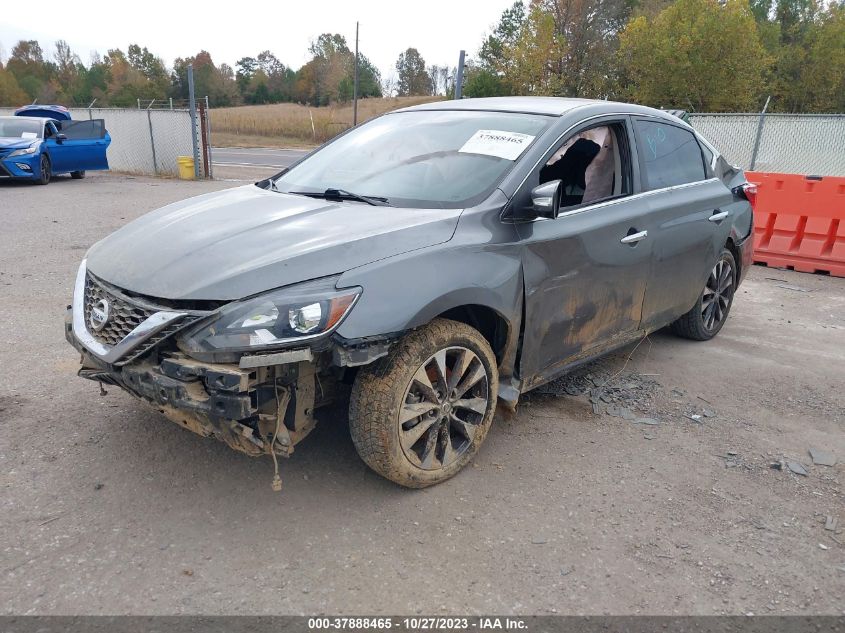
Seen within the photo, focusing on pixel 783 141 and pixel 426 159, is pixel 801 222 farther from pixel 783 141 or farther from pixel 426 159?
pixel 783 141

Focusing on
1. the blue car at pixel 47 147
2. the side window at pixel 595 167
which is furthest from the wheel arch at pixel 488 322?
the blue car at pixel 47 147

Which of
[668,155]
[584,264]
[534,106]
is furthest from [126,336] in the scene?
[668,155]

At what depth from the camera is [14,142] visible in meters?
14.3

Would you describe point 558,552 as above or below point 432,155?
below

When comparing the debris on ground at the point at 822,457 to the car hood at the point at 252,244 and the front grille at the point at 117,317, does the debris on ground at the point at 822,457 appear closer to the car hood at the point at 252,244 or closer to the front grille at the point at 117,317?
the car hood at the point at 252,244

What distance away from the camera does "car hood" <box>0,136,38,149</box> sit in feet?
46.5

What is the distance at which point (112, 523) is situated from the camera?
2764 mm

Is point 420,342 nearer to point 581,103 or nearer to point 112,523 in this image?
point 112,523

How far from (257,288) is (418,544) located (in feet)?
4.03

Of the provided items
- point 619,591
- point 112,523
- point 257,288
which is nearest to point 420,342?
point 257,288

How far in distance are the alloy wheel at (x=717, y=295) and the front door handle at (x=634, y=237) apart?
4.26 feet

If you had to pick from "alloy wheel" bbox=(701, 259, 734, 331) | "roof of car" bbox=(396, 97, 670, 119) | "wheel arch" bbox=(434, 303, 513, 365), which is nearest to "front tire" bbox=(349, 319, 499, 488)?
"wheel arch" bbox=(434, 303, 513, 365)

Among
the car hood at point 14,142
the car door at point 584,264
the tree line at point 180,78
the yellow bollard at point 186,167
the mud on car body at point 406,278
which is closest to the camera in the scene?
the mud on car body at point 406,278

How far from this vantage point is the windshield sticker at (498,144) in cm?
345
